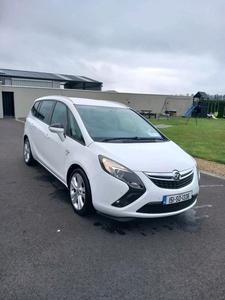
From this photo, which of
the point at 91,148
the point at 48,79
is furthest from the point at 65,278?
the point at 48,79

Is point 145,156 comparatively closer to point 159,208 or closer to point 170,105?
point 159,208

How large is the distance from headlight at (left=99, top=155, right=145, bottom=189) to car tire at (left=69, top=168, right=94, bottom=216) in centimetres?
44

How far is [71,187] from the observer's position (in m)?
3.68

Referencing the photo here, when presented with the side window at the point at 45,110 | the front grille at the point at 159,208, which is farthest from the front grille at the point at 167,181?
the side window at the point at 45,110

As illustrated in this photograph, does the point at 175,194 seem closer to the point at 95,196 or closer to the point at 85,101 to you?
the point at 95,196

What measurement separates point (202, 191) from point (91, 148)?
2714 mm

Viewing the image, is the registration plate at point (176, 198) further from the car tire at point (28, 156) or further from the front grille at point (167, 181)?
the car tire at point (28, 156)

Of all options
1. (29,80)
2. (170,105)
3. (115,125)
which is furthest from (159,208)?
(29,80)

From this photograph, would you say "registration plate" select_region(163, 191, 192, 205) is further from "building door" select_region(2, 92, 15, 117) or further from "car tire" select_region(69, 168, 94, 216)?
"building door" select_region(2, 92, 15, 117)

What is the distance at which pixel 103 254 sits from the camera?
2662 millimetres

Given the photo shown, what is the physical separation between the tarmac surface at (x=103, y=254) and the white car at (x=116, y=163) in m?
0.33

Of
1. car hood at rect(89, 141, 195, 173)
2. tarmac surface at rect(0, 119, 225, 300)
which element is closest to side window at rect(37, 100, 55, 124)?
tarmac surface at rect(0, 119, 225, 300)

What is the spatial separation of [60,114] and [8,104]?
64.5 feet

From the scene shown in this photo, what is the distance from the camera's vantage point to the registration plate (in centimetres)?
296
